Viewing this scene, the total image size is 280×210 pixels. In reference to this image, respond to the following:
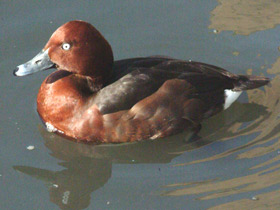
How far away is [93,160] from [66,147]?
0.98 feet

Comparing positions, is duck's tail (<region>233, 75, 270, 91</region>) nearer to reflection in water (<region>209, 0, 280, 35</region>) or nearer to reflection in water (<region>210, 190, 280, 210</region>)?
reflection in water (<region>209, 0, 280, 35</region>)

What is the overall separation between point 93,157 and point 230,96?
56.0 inches

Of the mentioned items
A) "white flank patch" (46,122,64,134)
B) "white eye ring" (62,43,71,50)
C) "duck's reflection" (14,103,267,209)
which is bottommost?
"duck's reflection" (14,103,267,209)

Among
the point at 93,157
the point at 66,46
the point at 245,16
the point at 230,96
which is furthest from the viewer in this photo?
the point at 245,16

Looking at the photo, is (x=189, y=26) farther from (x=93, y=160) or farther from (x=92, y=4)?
(x=93, y=160)

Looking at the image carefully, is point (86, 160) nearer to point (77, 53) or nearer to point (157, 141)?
point (157, 141)

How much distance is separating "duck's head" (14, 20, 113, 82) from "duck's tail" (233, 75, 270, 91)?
4.15ft

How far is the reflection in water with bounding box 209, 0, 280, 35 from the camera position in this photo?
700 centimetres

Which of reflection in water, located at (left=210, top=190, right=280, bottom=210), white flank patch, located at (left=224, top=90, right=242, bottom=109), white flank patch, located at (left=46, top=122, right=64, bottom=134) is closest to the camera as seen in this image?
reflection in water, located at (left=210, top=190, right=280, bottom=210)

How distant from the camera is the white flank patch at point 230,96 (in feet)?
19.4

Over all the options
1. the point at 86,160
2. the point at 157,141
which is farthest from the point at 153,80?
the point at 86,160

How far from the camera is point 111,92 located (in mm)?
5473

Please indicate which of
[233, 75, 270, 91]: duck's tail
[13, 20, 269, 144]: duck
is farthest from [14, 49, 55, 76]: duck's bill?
[233, 75, 270, 91]: duck's tail

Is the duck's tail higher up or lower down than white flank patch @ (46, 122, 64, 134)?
higher up
